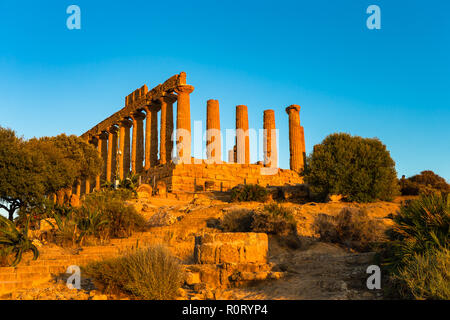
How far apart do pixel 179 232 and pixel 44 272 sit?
7046 millimetres

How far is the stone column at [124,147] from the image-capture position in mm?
42125

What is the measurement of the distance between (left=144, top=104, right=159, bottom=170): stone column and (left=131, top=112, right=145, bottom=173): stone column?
1.27m

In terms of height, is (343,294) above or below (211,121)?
below

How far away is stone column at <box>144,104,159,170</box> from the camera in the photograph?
39156 millimetres

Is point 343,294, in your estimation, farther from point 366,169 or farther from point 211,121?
point 211,121

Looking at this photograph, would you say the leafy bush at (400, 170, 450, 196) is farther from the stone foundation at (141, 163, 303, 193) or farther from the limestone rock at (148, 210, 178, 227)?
the limestone rock at (148, 210, 178, 227)

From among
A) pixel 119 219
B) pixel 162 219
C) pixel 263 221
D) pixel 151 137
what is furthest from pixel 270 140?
pixel 263 221

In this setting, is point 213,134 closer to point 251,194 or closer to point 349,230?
point 251,194

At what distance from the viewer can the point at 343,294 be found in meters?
8.04

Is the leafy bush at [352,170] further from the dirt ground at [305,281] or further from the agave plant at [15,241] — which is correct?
the agave plant at [15,241]

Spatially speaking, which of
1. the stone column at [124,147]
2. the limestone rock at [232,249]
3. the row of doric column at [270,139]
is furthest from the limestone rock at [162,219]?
the stone column at [124,147]

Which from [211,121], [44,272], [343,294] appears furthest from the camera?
[211,121]

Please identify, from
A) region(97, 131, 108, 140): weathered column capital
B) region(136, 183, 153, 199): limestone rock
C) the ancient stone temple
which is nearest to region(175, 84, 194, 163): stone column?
the ancient stone temple
